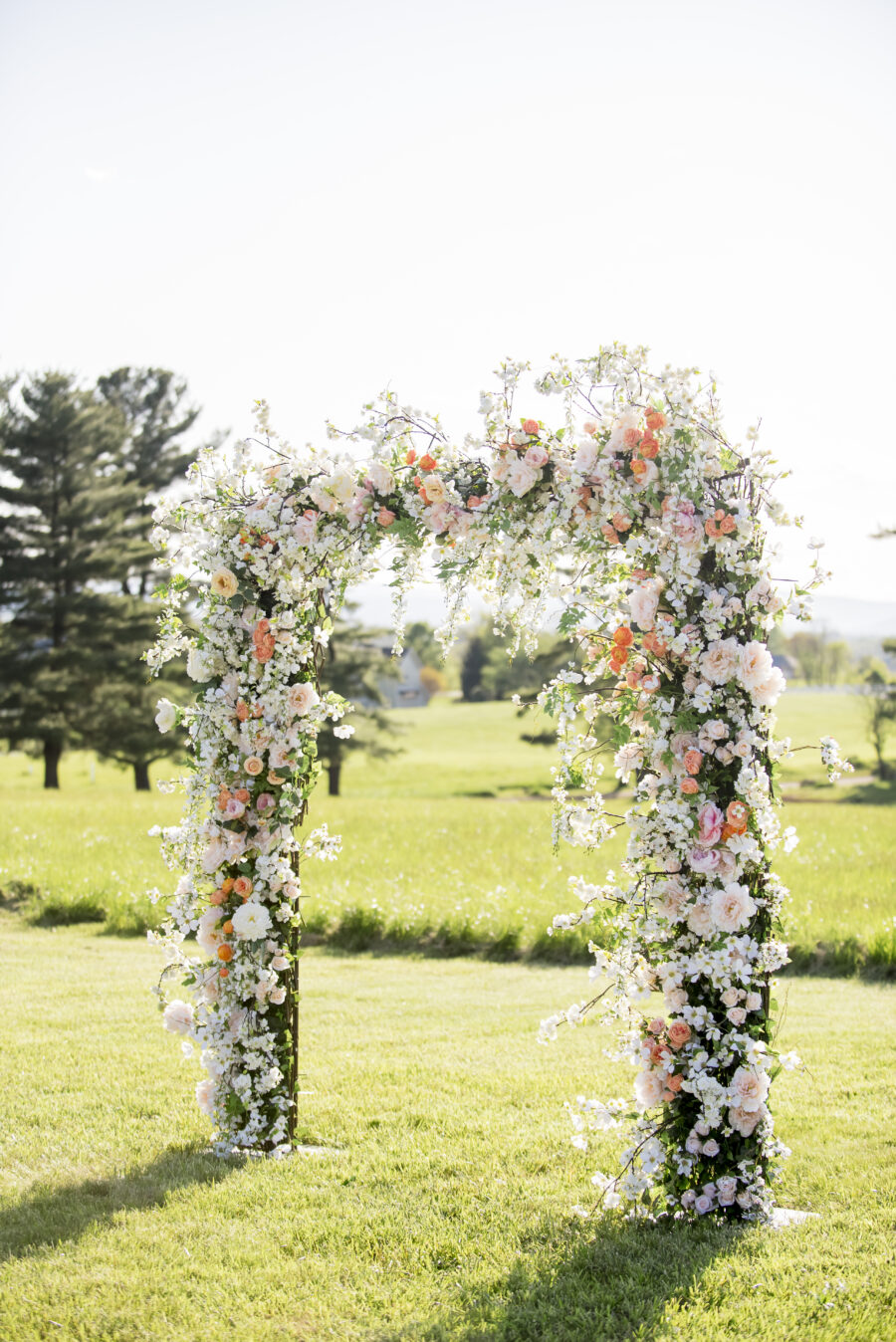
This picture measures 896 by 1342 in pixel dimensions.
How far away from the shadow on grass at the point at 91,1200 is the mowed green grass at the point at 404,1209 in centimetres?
1

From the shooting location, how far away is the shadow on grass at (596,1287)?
3428 mm

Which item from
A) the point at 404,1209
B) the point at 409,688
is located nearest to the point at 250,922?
the point at 404,1209

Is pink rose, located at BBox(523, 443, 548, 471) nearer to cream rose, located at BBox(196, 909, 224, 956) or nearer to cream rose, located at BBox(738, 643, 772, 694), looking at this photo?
cream rose, located at BBox(738, 643, 772, 694)

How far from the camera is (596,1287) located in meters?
3.71

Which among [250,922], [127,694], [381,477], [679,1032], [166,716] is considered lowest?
[679,1032]

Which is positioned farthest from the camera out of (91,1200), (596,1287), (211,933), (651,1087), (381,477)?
(211,933)

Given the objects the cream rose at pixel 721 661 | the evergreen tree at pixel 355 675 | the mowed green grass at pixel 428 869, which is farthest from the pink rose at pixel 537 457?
the evergreen tree at pixel 355 675

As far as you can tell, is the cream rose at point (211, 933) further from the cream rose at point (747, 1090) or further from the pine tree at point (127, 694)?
the pine tree at point (127, 694)

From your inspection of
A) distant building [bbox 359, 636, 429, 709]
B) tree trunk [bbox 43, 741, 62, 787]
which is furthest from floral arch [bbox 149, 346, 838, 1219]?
distant building [bbox 359, 636, 429, 709]

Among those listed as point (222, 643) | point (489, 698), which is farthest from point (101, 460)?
point (489, 698)

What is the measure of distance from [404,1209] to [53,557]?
24.8m

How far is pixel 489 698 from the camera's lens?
7194 centimetres

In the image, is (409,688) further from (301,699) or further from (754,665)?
(754,665)

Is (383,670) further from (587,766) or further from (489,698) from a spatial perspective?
(489,698)
